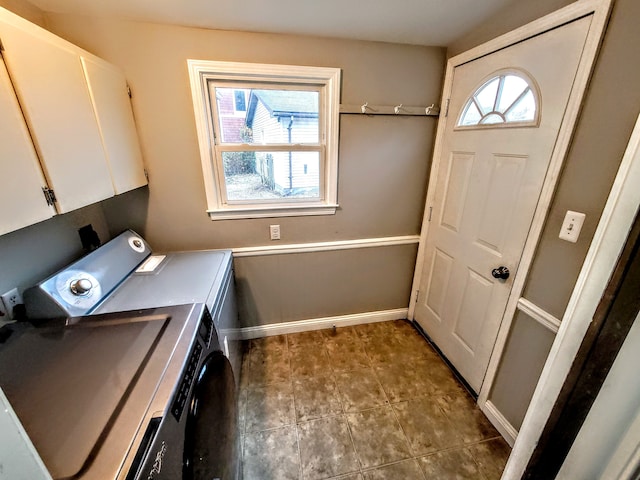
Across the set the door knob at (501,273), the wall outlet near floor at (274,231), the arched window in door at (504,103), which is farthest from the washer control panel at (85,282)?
the arched window in door at (504,103)

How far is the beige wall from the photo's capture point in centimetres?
148

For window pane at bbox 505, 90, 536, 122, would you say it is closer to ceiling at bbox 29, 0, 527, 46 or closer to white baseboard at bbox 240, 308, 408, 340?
ceiling at bbox 29, 0, 527, 46

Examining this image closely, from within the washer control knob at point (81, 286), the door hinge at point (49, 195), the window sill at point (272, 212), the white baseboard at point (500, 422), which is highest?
the door hinge at point (49, 195)

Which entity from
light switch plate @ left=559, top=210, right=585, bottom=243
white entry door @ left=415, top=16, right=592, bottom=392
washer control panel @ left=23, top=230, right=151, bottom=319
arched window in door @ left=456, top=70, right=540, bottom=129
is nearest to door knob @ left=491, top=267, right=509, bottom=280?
white entry door @ left=415, top=16, right=592, bottom=392

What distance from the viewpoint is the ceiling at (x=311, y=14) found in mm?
1245

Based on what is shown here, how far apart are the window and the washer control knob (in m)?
0.79

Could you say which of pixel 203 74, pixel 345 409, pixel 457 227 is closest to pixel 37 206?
pixel 203 74

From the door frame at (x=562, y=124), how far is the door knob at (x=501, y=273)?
1.9 inches

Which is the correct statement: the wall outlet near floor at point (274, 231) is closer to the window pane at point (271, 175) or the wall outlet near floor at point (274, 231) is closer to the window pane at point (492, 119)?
the window pane at point (271, 175)

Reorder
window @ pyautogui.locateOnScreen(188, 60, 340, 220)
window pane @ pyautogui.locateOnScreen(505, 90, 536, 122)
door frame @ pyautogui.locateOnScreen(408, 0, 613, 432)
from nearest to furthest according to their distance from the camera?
door frame @ pyautogui.locateOnScreen(408, 0, 613, 432) → window pane @ pyautogui.locateOnScreen(505, 90, 536, 122) → window @ pyautogui.locateOnScreen(188, 60, 340, 220)

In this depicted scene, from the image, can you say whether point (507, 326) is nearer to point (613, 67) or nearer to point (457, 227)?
point (457, 227)

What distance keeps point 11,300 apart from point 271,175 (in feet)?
4.58

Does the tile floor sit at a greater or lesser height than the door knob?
lesser

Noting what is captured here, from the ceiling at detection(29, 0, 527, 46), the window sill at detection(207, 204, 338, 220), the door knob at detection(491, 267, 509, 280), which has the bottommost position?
the door knob at detection(491, 267, 509, 280)
